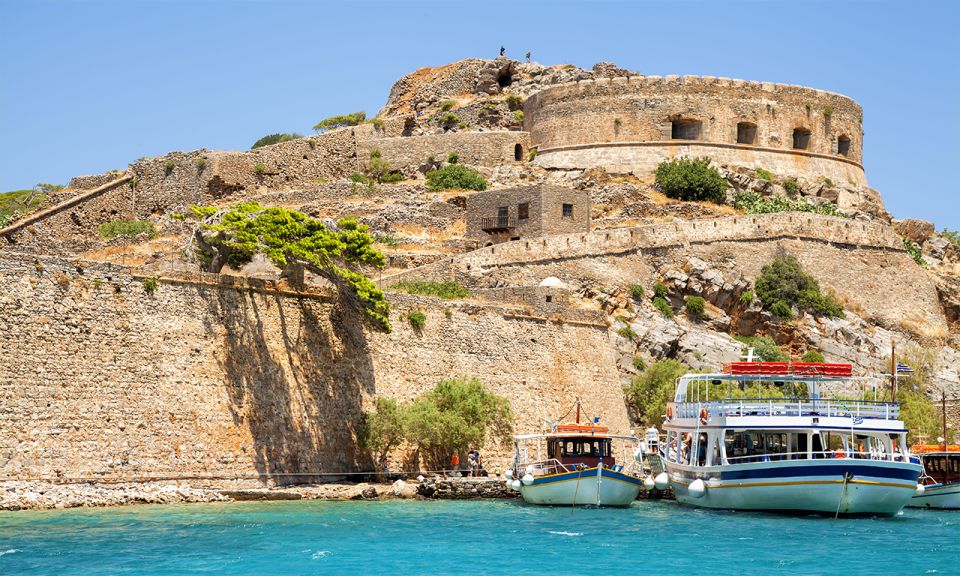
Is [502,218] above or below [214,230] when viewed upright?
above

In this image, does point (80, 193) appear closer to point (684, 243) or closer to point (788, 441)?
point (684, 243)

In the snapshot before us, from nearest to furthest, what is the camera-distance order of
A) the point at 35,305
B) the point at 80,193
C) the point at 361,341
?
1. the point at 35,305
2. the point at 361,341
3. the point at 80,193

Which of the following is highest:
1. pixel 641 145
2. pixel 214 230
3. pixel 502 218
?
pixel 641 145

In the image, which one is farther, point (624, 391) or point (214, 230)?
point (624, 391)

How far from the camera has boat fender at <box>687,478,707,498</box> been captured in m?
31.9

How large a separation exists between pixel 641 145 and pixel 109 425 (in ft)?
117

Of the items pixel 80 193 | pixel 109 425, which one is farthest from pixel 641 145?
pixel 109 425

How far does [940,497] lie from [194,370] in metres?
19.8

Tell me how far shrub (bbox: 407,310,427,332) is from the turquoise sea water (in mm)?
5980

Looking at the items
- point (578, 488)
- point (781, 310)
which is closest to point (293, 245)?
point (578, 488)

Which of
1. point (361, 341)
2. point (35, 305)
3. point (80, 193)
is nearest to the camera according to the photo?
point (35, 305)

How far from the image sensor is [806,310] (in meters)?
48.1

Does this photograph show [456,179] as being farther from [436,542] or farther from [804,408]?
[436,542]

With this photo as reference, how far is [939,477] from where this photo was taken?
117 ft
